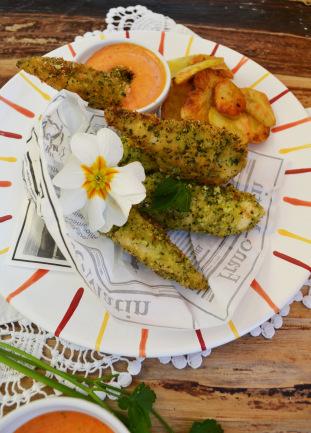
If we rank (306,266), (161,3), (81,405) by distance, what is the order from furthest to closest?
(161,3), (306,266), (81,405)

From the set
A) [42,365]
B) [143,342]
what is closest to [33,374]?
[42,365]

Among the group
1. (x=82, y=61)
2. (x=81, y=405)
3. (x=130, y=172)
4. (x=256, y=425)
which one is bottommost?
(x=256, y=425)

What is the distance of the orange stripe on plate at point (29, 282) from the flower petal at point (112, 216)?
210 millimetres

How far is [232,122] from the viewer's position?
1421 millimetres

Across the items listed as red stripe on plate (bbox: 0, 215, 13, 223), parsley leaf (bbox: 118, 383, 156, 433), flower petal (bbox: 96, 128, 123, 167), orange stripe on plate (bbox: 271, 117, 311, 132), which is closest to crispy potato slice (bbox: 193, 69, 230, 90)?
orange stripe on plate (bbox: 271, 117, 311, 132)

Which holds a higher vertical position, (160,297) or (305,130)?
(305,130)

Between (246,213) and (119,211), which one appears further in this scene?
(246,213)

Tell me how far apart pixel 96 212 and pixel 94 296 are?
222 mm

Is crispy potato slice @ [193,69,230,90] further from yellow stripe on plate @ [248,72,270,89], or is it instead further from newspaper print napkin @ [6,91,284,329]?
newspaper print napkin @ [6,91,284,329]

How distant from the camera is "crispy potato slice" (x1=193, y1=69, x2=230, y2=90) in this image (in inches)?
56.9

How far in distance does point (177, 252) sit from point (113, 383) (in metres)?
0.36

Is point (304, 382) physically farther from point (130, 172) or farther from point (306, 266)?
point (130, 172)

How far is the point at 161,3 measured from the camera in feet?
6.30

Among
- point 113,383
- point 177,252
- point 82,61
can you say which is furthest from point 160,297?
point 82,61
